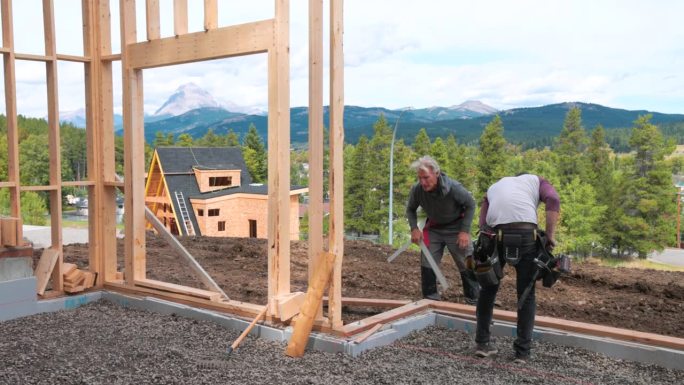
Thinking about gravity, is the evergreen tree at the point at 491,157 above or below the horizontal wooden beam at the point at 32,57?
below

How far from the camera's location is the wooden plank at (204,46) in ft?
17.2

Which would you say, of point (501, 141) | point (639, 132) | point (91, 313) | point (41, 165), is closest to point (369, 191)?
point (501, 141)

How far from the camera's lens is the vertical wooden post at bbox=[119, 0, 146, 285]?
631 centimetres

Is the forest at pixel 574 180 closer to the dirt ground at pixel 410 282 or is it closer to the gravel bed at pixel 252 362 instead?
the dirt ground at pixel 410 282

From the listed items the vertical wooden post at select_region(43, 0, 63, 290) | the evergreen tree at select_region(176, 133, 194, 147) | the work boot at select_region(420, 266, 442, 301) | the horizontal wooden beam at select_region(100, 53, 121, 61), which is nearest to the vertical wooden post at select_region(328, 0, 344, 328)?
the work boot at select_region(420, 266, 442, 301)

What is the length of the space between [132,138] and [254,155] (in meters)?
49.1

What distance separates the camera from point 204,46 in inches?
223

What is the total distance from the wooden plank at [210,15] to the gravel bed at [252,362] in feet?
9.27

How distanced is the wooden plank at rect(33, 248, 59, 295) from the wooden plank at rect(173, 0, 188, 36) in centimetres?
283

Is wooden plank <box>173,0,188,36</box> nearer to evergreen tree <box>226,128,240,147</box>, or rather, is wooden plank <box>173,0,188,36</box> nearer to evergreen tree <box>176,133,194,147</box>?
evergreen tree <box>226,128,240,147</box>

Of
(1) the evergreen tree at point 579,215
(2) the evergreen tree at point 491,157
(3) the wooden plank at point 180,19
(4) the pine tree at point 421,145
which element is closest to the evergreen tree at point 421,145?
(4) the pine tree at point 421,145

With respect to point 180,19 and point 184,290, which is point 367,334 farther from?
point 180,19

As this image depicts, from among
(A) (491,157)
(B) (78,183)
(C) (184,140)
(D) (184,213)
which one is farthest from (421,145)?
(B) (78,183)

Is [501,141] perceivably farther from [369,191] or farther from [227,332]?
[227,332]
